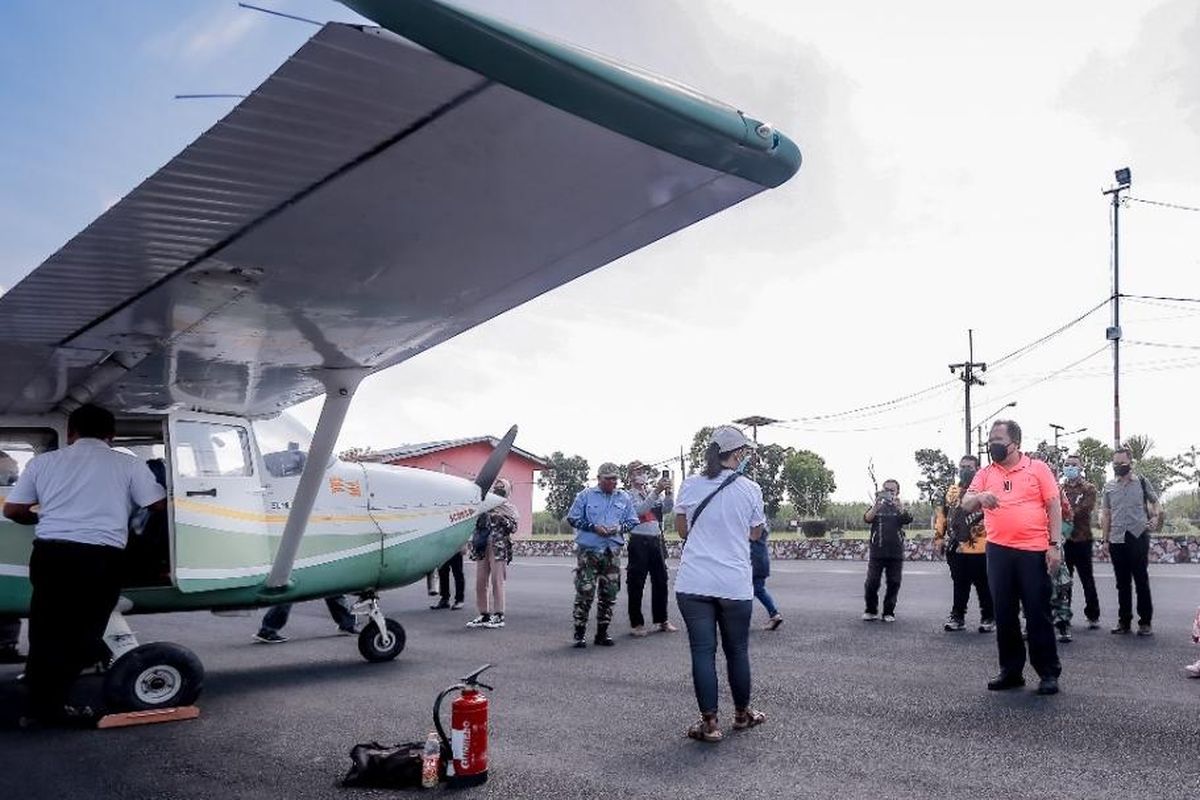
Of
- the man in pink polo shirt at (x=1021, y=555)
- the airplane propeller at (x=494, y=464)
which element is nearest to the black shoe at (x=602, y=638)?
the airplane propeller at (x=494, y=464)

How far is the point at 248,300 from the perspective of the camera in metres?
4.89

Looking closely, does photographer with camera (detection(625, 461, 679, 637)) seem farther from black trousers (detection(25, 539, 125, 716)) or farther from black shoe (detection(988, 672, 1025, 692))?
black trousers (detection(25, 539, 125, 716))

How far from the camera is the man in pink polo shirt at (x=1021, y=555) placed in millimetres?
6305

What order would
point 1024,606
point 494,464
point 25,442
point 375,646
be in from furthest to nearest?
point 494,464
point 375,646
point 25,442
point 1024,606

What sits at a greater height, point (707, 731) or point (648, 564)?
point (648, 564)

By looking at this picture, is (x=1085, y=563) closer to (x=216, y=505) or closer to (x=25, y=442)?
(x=216, y=505)

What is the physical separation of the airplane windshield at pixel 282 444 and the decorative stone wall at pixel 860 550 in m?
18.3

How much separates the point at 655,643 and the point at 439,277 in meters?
5.63

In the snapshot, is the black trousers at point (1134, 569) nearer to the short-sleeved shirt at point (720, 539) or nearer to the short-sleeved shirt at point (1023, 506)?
the short-sleeved shirt at point (1023, 506)

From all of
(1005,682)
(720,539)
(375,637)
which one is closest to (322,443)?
(375,637)

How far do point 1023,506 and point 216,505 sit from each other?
18.7 ft

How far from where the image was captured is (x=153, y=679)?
5969 millimetres

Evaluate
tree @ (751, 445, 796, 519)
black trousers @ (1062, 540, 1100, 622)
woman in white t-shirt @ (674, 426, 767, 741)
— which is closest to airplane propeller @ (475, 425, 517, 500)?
woman in white t-shirt @ (674, 426, 767, 741)

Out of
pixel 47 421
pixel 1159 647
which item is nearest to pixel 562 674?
pixel 47 421
